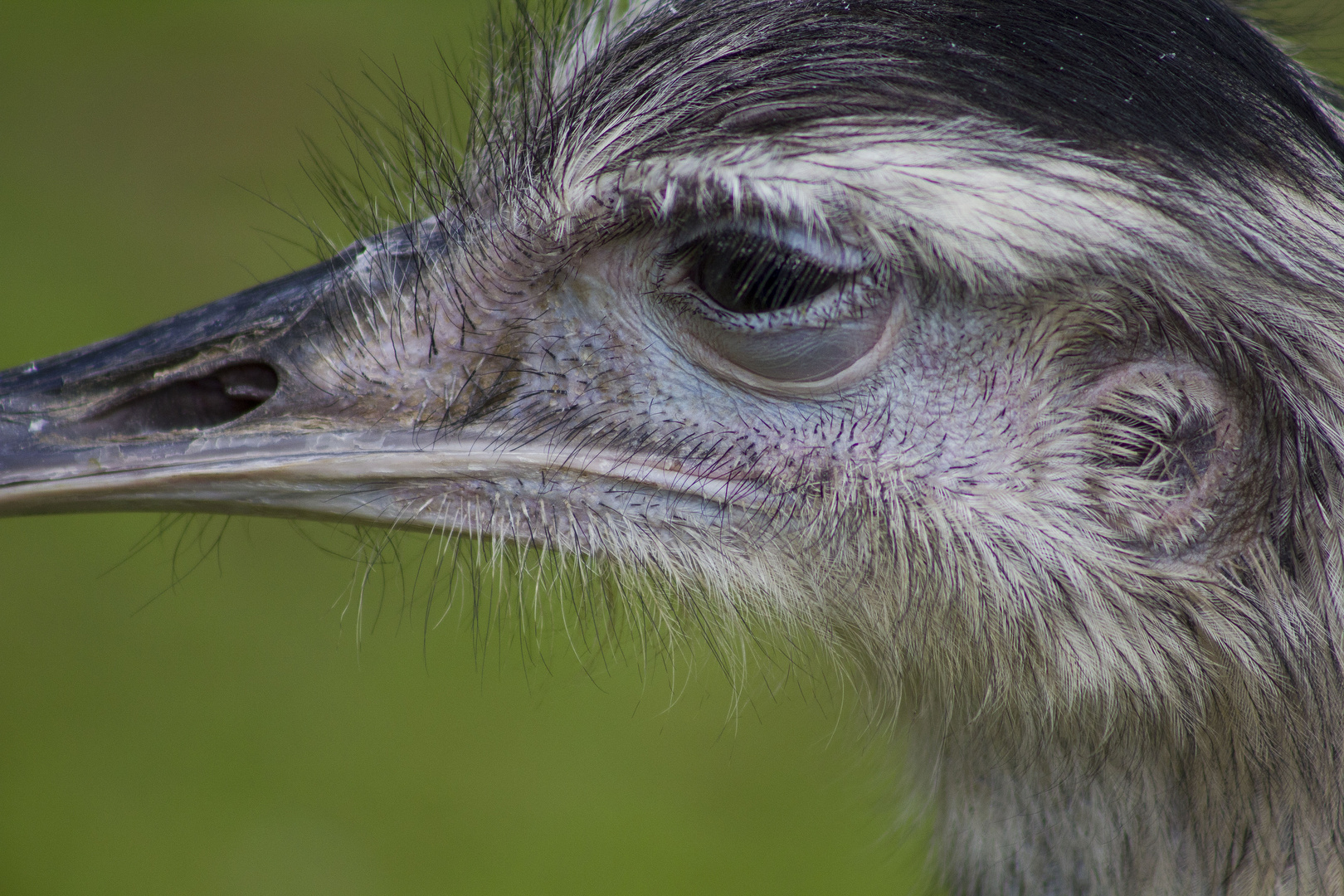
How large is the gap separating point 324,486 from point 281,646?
2.49 metres

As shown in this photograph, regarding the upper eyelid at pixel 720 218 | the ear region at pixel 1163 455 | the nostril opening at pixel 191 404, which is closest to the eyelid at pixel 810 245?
the upper eyelid at pixel 720 218

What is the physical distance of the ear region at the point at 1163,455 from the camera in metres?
1.13

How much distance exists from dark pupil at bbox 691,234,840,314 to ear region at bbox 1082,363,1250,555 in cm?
26

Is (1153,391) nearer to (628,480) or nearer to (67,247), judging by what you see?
(628,480)

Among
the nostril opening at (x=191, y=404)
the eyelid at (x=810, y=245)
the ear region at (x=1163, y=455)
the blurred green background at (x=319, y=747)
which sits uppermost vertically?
the blurred green background at (x=319, y=747)

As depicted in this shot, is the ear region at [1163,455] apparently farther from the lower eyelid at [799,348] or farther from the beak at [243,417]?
the beak at [243,417]

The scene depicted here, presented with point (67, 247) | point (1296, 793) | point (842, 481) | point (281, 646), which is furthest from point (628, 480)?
point (67, 247)

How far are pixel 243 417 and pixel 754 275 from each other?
53 cm

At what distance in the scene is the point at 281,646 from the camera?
12.0ft

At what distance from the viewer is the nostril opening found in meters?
1.36

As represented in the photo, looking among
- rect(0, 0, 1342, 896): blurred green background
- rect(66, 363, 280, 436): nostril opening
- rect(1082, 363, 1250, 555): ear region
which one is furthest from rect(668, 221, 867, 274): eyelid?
rect(0, 0, 1342, 896): blurred green background

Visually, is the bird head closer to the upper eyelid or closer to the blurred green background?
the upper eyelid

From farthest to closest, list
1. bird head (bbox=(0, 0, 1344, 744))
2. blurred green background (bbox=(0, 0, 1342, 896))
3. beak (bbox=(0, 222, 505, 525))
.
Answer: blurred green background (bbox=(0, 0, 1342, 896)) → beak (bbox=(0, 222, 505, 525)) → bird head (bbox=(0, 0, 1344, 744))

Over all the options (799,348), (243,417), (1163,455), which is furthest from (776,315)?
(243,417)
